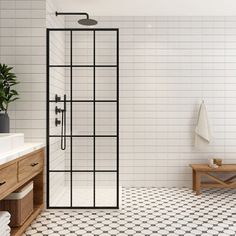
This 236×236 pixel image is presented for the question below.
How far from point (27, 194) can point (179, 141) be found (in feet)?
8.55

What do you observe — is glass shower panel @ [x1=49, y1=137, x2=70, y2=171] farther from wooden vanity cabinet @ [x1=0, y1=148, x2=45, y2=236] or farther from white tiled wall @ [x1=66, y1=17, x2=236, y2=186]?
white tiled wall @ [x1=66, y1=17, x2=236, y2=186]

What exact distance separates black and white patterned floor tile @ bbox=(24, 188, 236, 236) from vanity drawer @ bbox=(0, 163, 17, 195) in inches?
28.0

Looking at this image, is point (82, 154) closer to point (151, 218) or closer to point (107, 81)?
point (107, 81)

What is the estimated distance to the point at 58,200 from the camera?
414 centimetres

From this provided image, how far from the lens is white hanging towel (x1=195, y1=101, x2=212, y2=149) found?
488cm

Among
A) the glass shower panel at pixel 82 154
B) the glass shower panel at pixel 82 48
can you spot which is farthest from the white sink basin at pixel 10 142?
the glass shower panel at pixel 82 48

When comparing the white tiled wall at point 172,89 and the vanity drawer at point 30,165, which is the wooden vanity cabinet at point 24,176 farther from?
the white tiled wall at point 172,89

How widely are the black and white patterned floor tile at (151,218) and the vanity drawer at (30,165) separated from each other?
0.56 meters

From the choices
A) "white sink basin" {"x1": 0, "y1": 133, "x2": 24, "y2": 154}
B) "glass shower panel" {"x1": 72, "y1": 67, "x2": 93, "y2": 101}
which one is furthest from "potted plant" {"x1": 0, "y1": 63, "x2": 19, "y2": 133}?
"glass shower panel" {"x1": 72, "y1": 67, "x2": 93, "y2": 101}

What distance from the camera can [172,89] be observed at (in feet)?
16.6

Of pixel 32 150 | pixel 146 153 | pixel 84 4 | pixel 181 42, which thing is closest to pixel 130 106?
pixel 146 153

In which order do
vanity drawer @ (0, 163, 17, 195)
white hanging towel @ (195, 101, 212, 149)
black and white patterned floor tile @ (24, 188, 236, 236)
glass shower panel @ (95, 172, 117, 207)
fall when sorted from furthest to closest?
white hanging towel @ (195, 101, 212, 149) → glass shower panel @ (95, 172, 117, 207) → black and white patterned floor tile @ (24, 188, 236, 236) → vanity drawer @ (0, 163, 17, 195)

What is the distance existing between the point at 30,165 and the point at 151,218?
1410 mm

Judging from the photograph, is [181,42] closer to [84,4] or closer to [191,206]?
[84,4]
